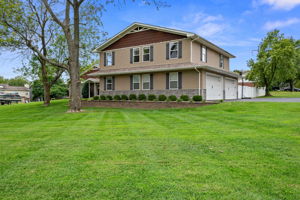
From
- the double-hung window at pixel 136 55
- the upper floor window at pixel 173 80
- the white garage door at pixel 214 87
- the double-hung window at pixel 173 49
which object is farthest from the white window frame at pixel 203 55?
the double-hung window at pixel 136 55

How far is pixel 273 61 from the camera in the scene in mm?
25422

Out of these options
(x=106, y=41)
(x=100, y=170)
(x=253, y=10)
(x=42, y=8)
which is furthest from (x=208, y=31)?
(x=100, y=170)

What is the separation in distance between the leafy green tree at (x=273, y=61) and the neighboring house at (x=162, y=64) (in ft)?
23.5

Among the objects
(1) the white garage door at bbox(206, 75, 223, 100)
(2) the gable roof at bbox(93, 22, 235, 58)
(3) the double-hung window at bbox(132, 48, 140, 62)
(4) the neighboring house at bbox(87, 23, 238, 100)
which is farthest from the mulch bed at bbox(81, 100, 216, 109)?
(2) the gable roof at bbox(93, 22, 235, 58)

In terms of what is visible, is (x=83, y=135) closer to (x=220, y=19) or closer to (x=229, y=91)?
(x=229, y=91)

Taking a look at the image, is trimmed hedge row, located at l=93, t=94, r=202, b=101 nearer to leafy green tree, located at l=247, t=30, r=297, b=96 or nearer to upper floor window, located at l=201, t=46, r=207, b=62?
upper floor window, located at l=201, t=46, r=207, b=62

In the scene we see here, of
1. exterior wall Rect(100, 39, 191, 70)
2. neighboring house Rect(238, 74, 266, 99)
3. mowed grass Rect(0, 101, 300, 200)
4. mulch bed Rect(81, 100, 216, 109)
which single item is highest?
exterior wall Rect(100, 39, 191, 70)

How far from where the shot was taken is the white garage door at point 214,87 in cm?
1648

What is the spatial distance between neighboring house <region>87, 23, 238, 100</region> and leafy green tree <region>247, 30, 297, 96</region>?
7.16 m

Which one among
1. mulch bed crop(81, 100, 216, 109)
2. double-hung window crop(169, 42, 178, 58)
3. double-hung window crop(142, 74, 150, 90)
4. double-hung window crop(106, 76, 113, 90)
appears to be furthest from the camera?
double-hung window crop(106, 76, 113, 90)

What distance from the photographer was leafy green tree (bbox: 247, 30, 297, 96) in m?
24.7

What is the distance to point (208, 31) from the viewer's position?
2372cm

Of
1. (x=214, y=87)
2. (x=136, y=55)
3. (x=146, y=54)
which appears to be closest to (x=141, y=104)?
(x=146, y=54)

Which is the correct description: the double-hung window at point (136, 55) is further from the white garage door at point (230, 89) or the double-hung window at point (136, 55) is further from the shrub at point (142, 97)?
the white garage door at point (230, 89)
